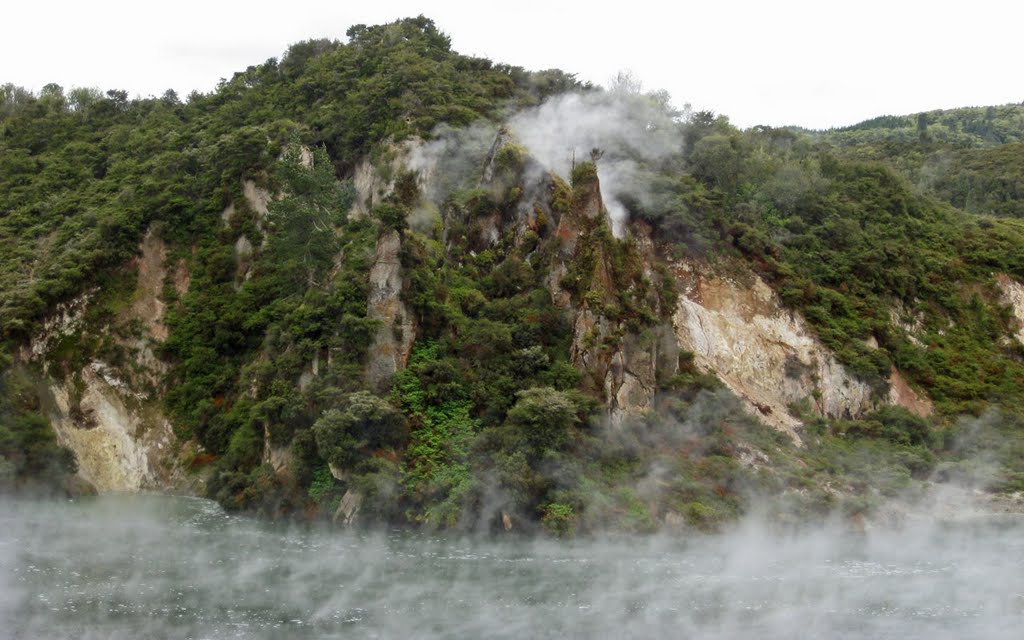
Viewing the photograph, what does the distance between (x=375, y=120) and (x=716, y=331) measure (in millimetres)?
21181

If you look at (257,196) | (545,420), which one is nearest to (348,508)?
(545,420)

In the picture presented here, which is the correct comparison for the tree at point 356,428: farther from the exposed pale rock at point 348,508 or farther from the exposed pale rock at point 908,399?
the exposed pale rock at point 908,399

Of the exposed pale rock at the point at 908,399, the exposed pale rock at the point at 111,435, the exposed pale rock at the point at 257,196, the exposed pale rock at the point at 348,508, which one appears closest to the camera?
the exposed pale rock at the point at 348,508

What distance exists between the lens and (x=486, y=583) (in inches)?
855

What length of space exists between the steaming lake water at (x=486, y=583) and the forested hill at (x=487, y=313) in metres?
2.26

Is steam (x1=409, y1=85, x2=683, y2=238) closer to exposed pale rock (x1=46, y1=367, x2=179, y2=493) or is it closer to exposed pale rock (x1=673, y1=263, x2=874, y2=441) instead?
exposed pale rock (x1=673, y1=263, x2=874, y2=441)

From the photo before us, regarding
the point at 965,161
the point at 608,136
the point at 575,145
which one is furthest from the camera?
the point at 965,161

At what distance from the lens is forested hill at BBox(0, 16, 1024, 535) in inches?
1141

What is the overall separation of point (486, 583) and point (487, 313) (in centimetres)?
1364

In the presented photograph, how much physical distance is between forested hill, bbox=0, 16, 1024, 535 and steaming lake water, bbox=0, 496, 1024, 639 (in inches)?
89.0

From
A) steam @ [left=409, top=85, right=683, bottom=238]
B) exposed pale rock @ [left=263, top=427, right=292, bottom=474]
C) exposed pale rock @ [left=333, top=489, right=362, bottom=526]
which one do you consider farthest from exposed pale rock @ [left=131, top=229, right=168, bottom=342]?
exposed pale rock @ [left=333, top=489, right=362, bottom=526]

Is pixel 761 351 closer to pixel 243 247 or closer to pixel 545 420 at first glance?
pixel 545 420

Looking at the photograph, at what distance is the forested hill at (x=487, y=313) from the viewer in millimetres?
28984

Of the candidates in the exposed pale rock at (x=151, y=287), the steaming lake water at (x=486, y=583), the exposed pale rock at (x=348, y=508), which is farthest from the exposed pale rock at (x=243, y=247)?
the exposed pale rock at (x=348, y=508)
